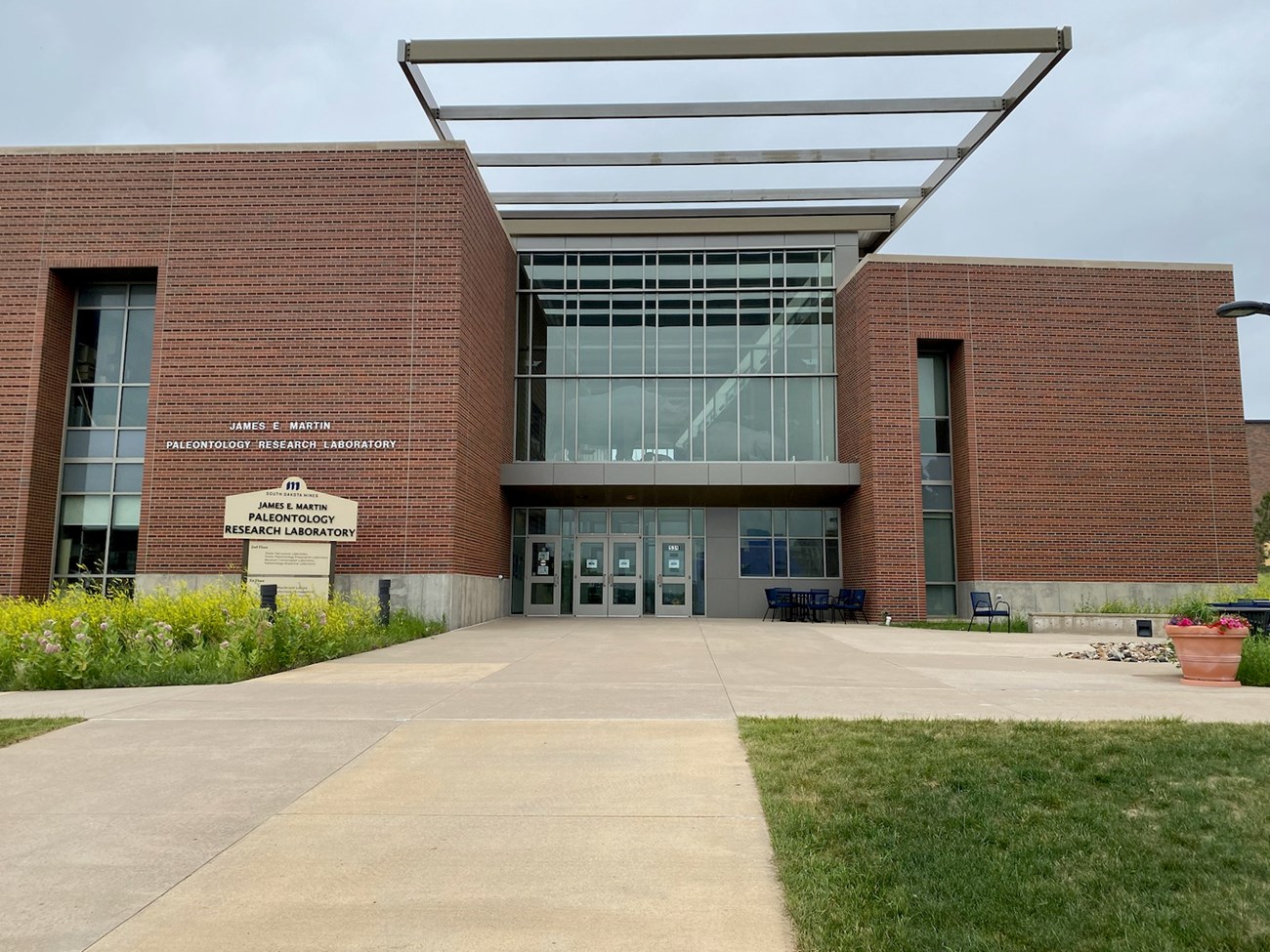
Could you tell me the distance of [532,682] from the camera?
9781 millimetres

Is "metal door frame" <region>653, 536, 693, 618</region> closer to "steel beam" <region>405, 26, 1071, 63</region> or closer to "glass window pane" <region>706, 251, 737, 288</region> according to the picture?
"glass window pane" <region>706, 251, 737, 288</region>

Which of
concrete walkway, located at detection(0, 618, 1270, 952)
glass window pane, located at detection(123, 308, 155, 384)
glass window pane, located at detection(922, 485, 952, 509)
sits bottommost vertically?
concrete walkway, located at detection(0, 618, 1270, 952)

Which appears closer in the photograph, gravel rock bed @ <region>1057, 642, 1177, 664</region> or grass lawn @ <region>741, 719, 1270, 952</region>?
grass lawn @ <region>741, 719, 1270, 952</region>

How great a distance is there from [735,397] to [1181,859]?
21.7 m

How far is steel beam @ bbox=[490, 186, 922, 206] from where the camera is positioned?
23.2 metres

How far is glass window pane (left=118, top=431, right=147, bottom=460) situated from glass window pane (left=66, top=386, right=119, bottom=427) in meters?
0.39

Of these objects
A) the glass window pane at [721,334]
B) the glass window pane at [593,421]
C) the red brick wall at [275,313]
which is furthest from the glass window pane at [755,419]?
the red brick wall at [275,313]

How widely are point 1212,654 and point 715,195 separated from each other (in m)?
17.6

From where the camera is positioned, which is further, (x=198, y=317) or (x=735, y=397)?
(x=735, y=397)

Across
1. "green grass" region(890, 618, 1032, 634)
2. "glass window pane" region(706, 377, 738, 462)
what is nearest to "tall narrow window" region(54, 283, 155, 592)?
"glass window pane" region(706, 377, 738, 462)

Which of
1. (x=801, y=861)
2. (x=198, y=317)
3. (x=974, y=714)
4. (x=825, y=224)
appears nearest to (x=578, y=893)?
(x=801, y=861)

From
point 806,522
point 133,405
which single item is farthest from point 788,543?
point 133,405

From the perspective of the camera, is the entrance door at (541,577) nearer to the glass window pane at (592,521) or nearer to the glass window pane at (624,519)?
the glass window pane at (592,521)

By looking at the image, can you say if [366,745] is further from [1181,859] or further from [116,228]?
[116,228]
